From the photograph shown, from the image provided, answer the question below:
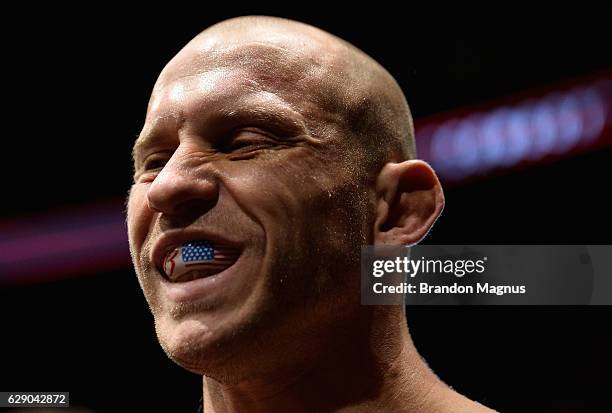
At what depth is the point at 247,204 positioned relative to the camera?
1617 millimetres

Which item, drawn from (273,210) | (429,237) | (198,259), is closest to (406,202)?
(429,237)

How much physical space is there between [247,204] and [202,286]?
0.60 feet

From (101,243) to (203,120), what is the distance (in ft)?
3.83

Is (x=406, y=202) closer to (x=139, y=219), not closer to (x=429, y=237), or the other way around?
(x=429, y=237)

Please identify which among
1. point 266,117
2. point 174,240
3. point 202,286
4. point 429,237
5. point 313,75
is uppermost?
point 313,75

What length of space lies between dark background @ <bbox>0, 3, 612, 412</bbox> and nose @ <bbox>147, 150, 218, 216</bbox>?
67 centimetres

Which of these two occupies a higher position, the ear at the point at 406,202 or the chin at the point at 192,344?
the ear at the point at 406,202

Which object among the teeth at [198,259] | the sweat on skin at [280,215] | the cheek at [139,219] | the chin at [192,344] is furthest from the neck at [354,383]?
the cheek at [139,219]

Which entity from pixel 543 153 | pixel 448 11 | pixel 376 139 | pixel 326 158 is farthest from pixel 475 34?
pixel 326 158

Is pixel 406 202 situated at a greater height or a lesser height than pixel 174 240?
greater

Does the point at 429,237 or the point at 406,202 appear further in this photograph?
the point at 429,237

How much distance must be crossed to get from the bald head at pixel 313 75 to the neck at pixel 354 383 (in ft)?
1.22
